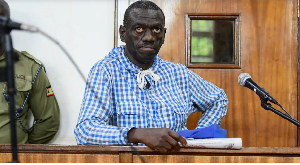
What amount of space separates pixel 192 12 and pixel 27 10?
1.17m

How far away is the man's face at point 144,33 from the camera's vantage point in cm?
183

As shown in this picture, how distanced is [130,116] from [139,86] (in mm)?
160

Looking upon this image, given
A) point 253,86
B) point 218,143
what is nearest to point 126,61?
point 253,86

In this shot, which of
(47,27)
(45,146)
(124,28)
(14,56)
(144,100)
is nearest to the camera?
(14,56)

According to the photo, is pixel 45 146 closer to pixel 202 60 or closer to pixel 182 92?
pixel 182 92

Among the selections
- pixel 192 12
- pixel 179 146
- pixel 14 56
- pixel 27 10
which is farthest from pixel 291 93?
pixel 14 56

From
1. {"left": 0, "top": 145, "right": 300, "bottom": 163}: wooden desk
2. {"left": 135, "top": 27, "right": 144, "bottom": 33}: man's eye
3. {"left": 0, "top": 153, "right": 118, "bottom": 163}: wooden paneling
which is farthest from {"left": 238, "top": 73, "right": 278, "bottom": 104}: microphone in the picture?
{"left": 0, "top": 153, "right": 118, "bottom": 163}: wooden paneling

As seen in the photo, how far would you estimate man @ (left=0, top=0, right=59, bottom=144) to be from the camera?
2.34 m

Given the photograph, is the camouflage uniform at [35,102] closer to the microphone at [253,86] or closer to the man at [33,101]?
the man at [33,101]

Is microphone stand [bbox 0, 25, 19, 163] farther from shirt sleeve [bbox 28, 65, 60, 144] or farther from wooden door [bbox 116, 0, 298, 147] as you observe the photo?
wooden door [bbox 116, 0, 298, 147]

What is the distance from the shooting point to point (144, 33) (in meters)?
1.84

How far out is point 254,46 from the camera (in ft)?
8.69

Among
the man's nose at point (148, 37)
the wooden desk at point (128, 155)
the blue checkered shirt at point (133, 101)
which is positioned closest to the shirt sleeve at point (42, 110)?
the blue checkered shirt at point (133, 101)

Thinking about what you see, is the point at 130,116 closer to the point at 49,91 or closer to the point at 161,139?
the point at 161,139
